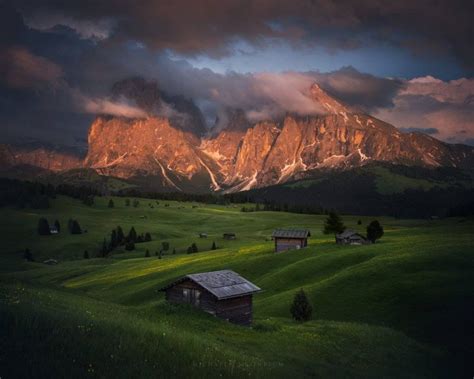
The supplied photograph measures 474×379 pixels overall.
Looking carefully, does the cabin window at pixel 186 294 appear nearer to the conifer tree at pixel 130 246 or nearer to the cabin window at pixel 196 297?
the cabin window at pixel 196 297

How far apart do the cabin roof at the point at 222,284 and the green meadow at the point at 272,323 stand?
10.1 ft

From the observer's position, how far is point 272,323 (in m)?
40.5

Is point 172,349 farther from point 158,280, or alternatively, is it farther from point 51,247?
point 51,247

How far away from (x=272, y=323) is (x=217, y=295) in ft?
19.9

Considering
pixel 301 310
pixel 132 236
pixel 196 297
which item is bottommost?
pixel 132 236

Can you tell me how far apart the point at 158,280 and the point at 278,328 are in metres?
40.2

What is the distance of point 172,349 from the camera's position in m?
20.6

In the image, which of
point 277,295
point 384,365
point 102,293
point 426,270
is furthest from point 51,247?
point 384,365

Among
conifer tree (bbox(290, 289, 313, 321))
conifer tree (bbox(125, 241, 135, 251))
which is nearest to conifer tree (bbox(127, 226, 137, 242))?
conifer tree (bbox(125, 241, 135, 251))

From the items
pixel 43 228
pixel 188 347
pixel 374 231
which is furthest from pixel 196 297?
pixel 43 228

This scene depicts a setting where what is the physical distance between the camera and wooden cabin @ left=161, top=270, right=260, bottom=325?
40.4 m

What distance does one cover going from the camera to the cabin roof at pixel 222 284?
40531 millimetres

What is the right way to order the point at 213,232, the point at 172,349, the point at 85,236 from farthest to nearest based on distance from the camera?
the point at 213,232 < the point at 85,236 < the point at 172,349

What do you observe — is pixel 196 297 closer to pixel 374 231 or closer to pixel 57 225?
pixel 374 231
